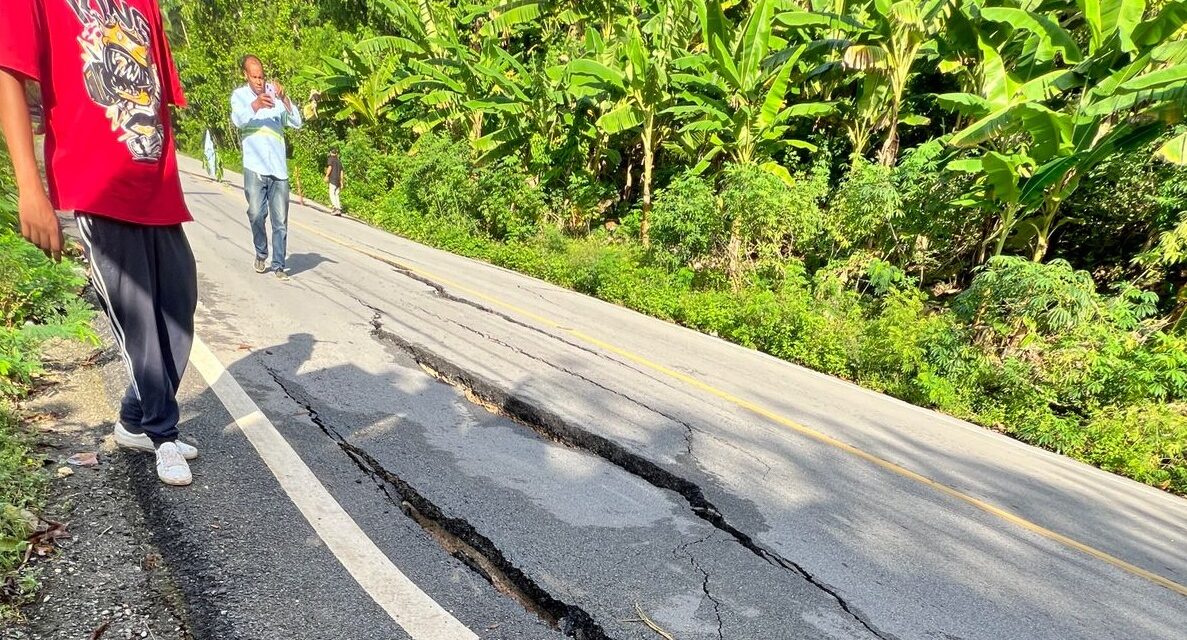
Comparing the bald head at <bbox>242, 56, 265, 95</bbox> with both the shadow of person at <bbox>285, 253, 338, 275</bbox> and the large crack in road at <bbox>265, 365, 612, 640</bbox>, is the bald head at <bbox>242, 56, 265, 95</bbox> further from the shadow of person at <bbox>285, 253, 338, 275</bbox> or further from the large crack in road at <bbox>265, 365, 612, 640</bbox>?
the large crack in road at <bbox>265, 365, 612, 640</bbox>

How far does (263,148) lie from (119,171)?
169 inches

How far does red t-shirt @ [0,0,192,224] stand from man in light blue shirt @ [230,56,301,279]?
354 cm

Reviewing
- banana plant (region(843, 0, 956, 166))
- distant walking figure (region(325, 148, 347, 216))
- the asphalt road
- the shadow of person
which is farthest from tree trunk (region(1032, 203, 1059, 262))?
distant walking figure (region(325, 148, 347, 216))

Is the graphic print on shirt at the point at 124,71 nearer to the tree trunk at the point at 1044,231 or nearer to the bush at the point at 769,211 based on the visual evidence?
the bush at the point at 769,211

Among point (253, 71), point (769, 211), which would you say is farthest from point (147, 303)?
point (769, 211)

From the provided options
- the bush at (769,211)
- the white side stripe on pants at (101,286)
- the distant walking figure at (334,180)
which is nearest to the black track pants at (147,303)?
the white side stripe on pants at (101,286)

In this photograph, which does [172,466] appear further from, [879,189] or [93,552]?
[879,189]

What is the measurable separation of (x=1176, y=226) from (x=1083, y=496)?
423 cm

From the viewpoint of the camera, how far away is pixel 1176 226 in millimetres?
6480

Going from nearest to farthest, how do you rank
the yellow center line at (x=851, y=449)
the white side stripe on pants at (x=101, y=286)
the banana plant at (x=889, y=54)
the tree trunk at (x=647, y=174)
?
the white side stripe on pants at (x=101, y=286) < the yellow center line at (x=851, y=449) < the banana plant at (x=889, y=54) < the tree trunk at (x=647, y=174)

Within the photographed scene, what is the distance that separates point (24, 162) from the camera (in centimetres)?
184

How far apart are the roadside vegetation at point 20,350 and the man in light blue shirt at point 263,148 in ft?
6.93

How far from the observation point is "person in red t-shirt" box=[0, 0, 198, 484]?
186 centimetres

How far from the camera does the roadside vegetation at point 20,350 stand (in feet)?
5.70
